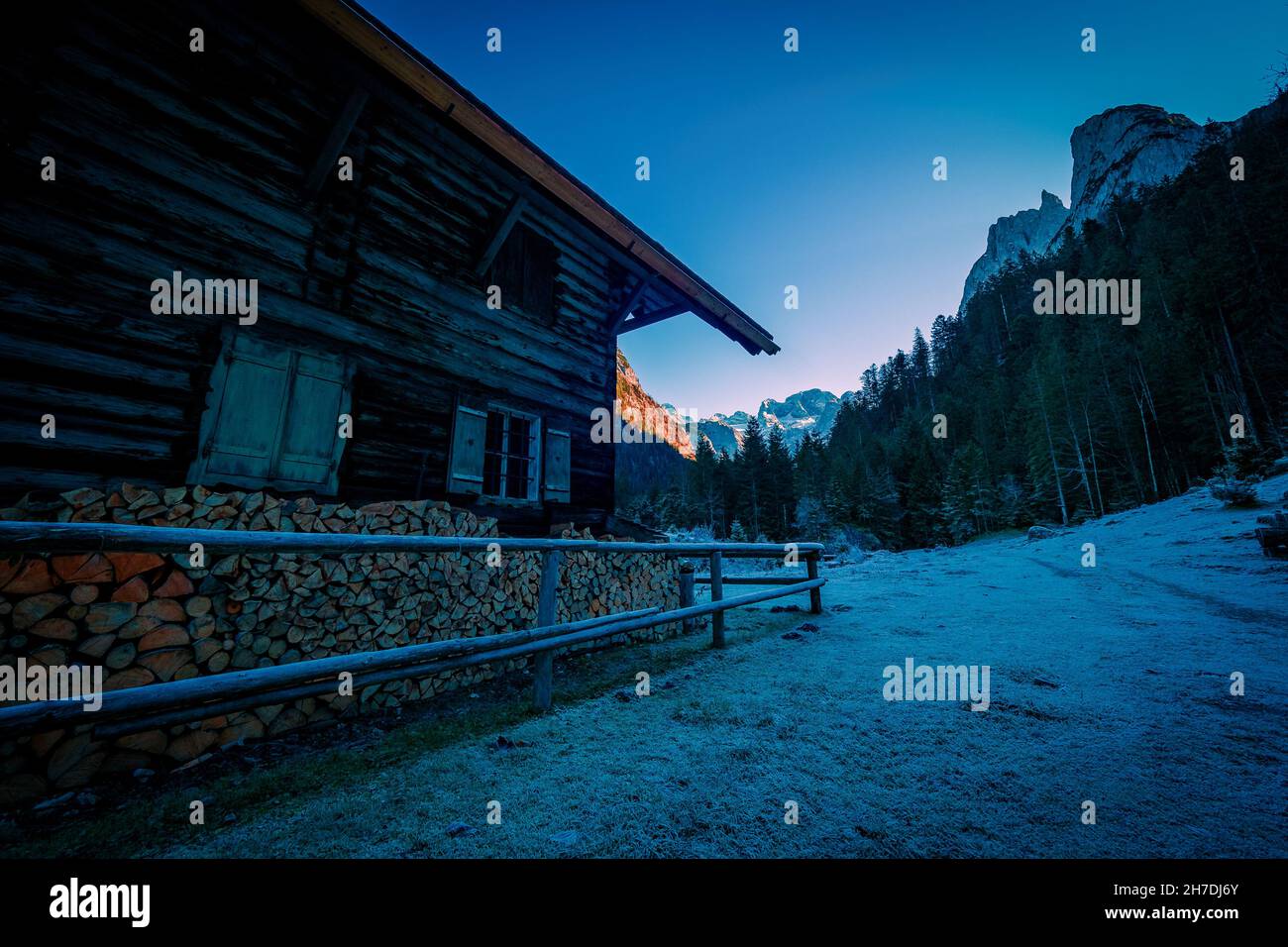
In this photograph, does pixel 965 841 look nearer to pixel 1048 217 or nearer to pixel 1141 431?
pixel 1141 431

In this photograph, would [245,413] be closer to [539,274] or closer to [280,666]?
[280,666]

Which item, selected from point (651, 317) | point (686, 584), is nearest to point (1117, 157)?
point (651, 317)

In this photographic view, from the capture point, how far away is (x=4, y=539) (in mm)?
1568

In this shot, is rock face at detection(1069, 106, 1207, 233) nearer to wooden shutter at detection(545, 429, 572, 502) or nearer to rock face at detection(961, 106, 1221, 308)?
rock face at detection(961, 106, 1221, 308)

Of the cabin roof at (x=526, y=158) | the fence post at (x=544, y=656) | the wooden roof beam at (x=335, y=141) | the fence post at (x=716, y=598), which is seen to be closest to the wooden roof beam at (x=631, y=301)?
the cabin roof at (x=526, y=158)

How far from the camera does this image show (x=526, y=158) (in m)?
6.35

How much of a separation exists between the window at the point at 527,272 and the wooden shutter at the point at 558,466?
83.0 inches

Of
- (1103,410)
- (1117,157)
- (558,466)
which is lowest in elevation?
(558,466)

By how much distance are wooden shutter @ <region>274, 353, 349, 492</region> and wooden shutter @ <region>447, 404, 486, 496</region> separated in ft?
4.29

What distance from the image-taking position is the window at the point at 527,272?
294 inches

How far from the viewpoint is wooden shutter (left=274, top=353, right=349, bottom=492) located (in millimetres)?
4988

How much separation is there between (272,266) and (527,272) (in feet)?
11.8

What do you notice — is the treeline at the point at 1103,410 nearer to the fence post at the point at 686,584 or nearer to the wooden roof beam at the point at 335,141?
the fence post at the point at 686,584

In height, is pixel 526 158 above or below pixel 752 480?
above
